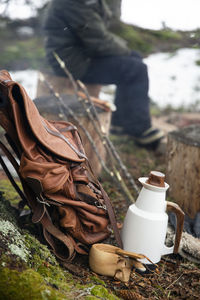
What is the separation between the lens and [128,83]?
5.04 metres

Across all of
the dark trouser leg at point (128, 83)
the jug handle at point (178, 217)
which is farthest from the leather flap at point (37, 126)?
the dark trouser leg at point (128, 83)

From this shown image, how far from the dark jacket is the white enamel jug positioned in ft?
9.14

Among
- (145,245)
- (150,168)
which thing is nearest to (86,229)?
(145,245)

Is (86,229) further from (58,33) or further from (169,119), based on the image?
(169,119)

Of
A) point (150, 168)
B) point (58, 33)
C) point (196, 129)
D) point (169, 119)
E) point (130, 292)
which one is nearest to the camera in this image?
point (130, 292)

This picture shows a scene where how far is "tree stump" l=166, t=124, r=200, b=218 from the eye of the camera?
301 cm

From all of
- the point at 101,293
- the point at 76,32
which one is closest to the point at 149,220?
the point at 101,293

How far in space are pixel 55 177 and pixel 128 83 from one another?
371cm

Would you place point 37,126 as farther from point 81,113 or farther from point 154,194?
point 81,113

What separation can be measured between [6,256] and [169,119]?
21.5 ft

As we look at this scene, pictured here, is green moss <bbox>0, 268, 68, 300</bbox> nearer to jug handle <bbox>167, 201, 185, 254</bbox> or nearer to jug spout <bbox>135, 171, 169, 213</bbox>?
jug spout <bbox>135, 171, 169, 213</bbox>

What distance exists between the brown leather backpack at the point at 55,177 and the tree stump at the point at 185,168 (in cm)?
140

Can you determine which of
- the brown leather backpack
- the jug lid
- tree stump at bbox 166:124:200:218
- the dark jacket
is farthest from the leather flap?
the dark jacket

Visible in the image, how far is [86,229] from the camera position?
6.10 ft
